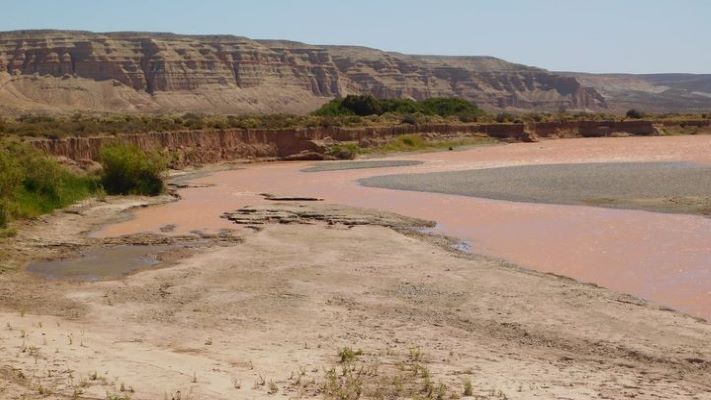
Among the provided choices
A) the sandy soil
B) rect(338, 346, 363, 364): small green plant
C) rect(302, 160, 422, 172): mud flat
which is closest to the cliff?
rect(302, 160, 422, 172): mud flat

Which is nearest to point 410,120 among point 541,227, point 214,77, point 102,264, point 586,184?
point 586,184

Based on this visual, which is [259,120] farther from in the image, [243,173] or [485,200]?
[485,200]

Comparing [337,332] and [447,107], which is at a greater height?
[447,107]

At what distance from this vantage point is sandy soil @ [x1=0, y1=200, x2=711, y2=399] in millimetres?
9875

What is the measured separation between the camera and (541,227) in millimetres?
23531

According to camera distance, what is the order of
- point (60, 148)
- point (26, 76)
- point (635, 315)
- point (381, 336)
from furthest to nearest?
point (26, 76) < point (60, 148) < point (635, 315) < point (381, 336)

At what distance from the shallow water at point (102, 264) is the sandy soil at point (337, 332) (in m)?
0.69

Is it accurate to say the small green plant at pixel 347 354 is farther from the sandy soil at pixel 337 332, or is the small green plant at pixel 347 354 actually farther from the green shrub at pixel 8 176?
the green shrub at pixel 8 176

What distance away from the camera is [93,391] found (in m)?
9.33

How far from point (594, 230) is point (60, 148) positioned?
2423 centimetres

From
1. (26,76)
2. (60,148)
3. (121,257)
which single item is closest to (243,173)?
(60,148)

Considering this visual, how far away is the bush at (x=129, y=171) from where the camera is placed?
31.4m

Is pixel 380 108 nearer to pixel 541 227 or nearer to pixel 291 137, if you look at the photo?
pixel 291 137

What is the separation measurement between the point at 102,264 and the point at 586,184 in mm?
21463
